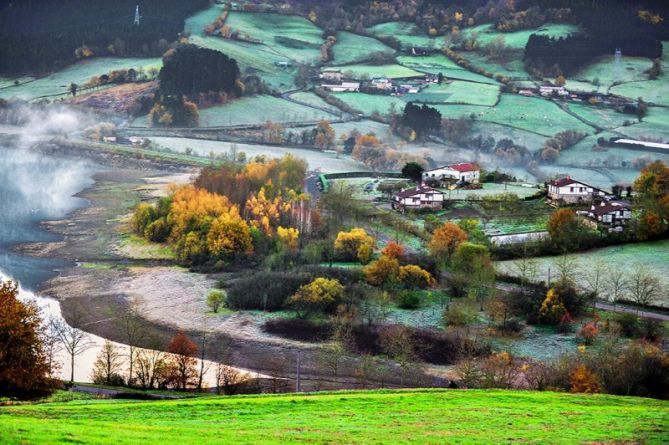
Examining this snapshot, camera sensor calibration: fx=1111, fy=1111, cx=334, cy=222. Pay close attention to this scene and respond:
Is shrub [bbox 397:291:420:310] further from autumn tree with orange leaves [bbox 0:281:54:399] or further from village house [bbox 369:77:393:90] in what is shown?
village house [bbox 369:77:393:90]

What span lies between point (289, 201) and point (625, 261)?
19.7 meters

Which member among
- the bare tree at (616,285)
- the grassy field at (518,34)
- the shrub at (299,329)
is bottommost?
the shrub at (299,329)

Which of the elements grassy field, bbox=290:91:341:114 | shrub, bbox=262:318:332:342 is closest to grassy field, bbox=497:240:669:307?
shrub, bbox=262:318:332:342

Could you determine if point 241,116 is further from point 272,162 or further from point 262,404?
point 262,404

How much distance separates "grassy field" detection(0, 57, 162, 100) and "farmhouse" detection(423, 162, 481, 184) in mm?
48236

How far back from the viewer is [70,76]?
114438mm

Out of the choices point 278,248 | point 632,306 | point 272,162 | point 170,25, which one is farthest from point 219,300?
point 170,25

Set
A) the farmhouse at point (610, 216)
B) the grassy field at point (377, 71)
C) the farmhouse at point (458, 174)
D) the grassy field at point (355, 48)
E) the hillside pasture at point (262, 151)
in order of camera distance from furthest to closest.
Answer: the grassy field at point (355, 48) < the grassy field at point (377, 71) < the hillside pasture at point (262, 151) < the farmhouse at point (458, 174) < the farmhouse at point (610, 216)

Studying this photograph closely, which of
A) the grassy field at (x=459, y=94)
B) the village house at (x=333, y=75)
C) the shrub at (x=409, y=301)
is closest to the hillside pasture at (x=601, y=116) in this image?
the grassy field at (x=459, y=94)

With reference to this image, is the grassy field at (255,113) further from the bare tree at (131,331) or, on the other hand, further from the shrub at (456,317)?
the shrub at (456,317)

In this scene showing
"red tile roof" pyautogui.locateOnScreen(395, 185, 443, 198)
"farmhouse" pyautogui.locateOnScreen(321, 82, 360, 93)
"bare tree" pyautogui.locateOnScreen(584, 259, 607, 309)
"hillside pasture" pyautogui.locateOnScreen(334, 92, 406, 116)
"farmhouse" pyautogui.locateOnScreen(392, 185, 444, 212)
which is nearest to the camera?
"bare tree" pyautogui.locateOnScreen(584, 259, 607, 309)

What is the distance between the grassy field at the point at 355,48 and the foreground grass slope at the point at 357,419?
9293 cm

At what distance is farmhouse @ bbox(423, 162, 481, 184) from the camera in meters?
72.0

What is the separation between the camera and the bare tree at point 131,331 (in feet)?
128
